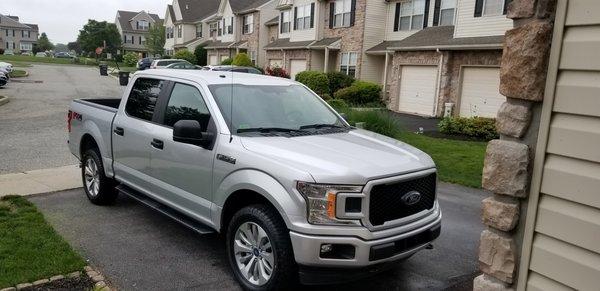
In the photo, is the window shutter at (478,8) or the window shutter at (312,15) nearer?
the window shutter at (478,8)

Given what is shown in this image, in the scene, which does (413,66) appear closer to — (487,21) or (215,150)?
(487,21)

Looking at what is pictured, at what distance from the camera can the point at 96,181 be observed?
678 cm

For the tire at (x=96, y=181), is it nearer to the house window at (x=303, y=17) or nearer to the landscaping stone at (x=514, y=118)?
the landscaping stone at (x=514, y=118)

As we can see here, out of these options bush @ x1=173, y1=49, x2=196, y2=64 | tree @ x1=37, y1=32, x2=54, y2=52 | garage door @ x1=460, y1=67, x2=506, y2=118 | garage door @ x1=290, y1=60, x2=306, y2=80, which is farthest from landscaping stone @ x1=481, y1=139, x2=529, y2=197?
tree @ x1=37, y1=32, x2=54, y2=52

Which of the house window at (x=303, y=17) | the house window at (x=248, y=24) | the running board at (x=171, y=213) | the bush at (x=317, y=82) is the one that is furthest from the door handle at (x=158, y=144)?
the house window at (x=248, y=24)

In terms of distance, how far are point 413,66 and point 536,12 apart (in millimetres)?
20205

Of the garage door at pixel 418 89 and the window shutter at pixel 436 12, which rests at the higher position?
the window shutter at pixel 436 12

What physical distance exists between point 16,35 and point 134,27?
44.3 meters

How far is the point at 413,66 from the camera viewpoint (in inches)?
882

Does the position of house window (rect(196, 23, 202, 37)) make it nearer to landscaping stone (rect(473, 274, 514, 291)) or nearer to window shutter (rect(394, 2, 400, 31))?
window shutter (rect(394, 2, 400, 31))

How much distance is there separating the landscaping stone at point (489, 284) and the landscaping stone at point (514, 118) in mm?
958

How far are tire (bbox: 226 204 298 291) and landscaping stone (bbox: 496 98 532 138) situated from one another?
1.87 metres

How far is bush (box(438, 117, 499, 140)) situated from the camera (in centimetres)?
1463

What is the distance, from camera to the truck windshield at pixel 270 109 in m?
4.88
